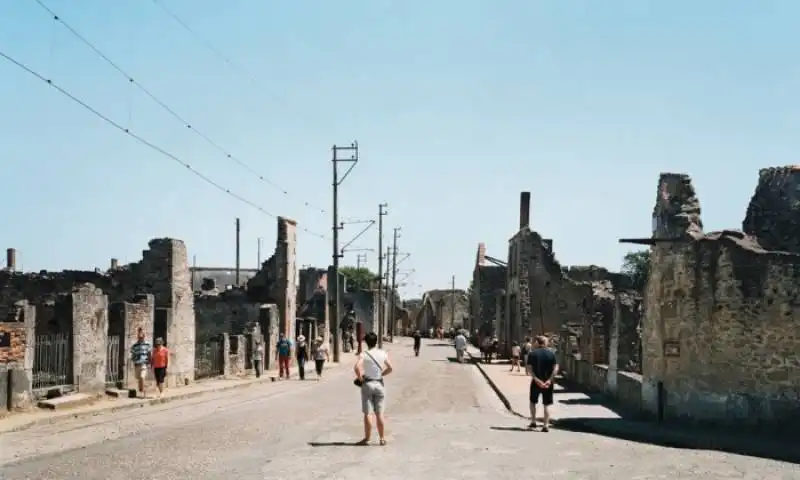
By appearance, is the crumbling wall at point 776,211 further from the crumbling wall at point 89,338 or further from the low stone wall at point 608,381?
the crumbling wall at point 89,338

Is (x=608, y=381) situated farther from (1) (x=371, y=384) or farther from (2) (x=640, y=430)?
(1) (x=371, y=384)

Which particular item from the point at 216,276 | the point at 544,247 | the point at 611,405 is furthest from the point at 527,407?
the point at 216,276

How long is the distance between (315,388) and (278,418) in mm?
11137

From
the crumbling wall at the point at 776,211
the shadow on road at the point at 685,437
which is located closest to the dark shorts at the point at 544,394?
the shadow on road at the point at 685,437

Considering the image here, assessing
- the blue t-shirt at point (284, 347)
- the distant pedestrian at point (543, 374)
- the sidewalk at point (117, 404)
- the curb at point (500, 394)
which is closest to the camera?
the distant pedestrian at point (543, 374)

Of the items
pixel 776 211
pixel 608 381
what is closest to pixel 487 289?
pixel 608 381

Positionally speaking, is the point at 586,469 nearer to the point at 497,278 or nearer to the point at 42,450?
the point at 42,450

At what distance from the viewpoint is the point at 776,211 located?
18625 millimetres

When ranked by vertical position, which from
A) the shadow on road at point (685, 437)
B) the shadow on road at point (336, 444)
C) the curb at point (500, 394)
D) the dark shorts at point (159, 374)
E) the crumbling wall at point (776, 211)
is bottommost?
the curb at point (500, 394)

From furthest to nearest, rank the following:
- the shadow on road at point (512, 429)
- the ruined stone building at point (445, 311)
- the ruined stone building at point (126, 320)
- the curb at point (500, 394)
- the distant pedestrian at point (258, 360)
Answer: the ruined stone building at point (445, 311) → the distant pedestrian at point (258, 360) → the curb at point (500, 394) → the ruined stone building at point (126, 320) → the shadow on road at point (512, 429)

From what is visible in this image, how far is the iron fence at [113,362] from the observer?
79.7ft

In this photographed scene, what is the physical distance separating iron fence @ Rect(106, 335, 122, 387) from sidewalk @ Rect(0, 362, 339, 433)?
0.92 m

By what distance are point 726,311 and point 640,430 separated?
8.34 ft

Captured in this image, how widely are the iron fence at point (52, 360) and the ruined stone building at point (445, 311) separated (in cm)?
10330
